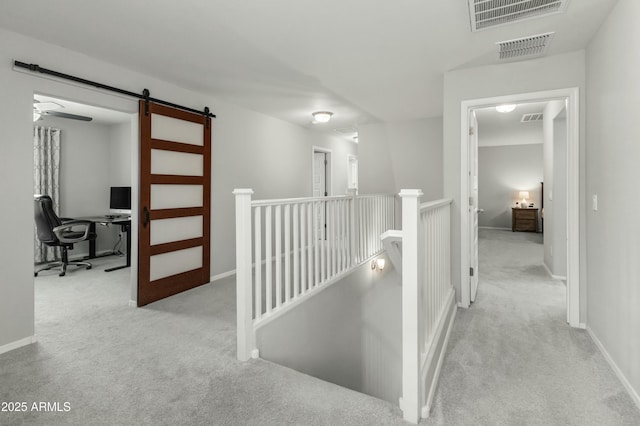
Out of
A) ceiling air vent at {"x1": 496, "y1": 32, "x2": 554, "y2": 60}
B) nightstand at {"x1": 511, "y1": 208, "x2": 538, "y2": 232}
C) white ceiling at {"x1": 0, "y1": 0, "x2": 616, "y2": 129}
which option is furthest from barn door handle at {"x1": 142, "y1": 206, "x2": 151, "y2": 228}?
nightstand at {"x1": 511, "y1": 208, "x2": 538, "y2": 232}

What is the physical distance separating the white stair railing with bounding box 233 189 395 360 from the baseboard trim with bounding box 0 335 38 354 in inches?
65.4

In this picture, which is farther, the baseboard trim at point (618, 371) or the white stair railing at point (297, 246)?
the white stair railing at point (297, 246)

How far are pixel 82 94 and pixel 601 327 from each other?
14.6ft

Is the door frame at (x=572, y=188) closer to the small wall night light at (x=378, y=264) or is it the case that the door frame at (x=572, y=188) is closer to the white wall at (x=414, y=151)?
the small wall night light at (x=378, y=264)

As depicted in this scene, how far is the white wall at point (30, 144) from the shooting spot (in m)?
2.42

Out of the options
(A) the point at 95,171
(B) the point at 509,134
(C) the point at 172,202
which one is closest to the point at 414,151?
(B) the point at 509,134

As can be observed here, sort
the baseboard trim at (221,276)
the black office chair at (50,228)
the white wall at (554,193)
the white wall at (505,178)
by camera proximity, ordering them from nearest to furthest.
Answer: the white wall at (554,193), the baseboard trim at (221,276), the black office chair at (50,228), the white wall at (505,178)

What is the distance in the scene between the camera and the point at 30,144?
254 cm

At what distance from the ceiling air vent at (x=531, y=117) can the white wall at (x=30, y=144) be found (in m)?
4.48

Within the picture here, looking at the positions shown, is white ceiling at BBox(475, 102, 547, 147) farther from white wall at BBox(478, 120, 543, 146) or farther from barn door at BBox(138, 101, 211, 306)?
barn door at BBox(138, 101, 211, 306)

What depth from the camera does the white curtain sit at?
5.23m

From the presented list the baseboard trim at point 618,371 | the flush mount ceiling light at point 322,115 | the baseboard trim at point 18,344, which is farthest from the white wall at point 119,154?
the baseboard trim at point 618,371

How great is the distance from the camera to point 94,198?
19.9 ft

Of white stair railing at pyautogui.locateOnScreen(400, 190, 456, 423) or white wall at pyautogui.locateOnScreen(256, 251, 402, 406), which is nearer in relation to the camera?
white stair railing at pyautogui.locateOnScreen(400, 190, 456, 423)
